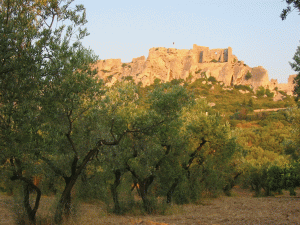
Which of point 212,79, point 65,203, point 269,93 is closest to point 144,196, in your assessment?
point 65,203

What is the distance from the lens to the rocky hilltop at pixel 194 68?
102875 millimetres

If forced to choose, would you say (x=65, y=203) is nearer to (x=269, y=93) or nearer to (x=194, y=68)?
(x=269, y=93)

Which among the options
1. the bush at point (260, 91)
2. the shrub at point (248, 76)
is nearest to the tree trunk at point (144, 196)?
the bush at point (260, 91)

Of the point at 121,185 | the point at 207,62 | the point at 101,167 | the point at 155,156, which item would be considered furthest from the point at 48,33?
the point at 207,62

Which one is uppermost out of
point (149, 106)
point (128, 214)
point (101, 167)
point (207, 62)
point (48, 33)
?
point (207, 62)

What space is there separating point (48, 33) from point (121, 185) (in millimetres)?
9752

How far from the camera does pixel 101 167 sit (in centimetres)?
1041

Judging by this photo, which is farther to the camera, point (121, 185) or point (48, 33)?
point (121, 185)

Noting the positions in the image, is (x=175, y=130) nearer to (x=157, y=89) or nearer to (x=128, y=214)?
(x=157, y=89)

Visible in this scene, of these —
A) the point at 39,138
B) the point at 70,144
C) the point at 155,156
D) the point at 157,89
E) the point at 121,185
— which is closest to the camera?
the point at 39,138

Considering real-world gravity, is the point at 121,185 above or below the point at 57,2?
below

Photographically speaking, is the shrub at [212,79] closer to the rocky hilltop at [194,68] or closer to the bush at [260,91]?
the rocky hilltop at [194,68]

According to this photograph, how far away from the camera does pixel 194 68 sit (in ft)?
366

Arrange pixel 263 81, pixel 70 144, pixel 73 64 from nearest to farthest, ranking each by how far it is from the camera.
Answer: pixel 73 64 → pixel 70 144 → pixel 263 81
